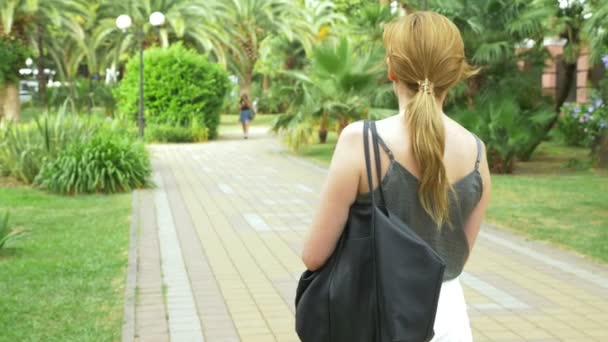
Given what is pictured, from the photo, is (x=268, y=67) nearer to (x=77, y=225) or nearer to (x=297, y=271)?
(x=77, y=225)

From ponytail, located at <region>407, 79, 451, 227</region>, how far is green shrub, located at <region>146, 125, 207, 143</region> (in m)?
25.1

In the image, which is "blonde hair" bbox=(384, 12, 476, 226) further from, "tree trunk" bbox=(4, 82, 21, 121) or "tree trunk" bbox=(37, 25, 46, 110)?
"tree trunk" bbox=(4, 82, 21, 121)

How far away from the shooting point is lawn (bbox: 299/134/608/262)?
9.63m

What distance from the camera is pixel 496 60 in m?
17.9

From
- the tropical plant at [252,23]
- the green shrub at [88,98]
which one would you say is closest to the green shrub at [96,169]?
the tropical plant at [252,23]

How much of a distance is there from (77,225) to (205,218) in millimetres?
1493

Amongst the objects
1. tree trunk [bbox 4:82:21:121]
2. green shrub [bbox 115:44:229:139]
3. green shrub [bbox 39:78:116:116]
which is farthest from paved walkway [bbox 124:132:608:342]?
green shrub [bbox 39:78:116:116]

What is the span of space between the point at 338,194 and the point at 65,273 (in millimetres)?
5811

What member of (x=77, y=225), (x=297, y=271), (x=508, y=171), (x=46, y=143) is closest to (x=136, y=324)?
(x=297, y=271)

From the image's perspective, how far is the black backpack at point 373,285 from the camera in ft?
7.04

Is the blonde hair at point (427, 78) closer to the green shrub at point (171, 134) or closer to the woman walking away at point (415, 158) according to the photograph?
the woman walking away at point (415, 158)

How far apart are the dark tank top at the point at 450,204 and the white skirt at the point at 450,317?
0.03m

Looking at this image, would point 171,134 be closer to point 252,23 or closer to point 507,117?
point 507,117

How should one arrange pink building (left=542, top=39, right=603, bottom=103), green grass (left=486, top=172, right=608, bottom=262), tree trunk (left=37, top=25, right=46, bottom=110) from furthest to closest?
tree trunk (left=37, top=25, right=46, bottom=110), pink building (left=542, top=39, right=603, bottom=103), green grass (left=486, top=172, right=608, bottom=262)
